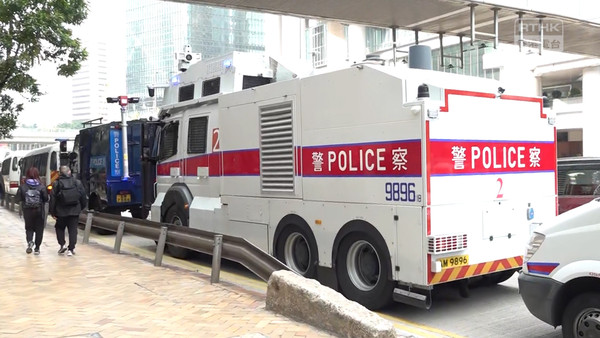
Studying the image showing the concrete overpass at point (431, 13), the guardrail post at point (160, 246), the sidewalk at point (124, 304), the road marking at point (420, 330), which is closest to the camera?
the sidewalk at point (124, 304)

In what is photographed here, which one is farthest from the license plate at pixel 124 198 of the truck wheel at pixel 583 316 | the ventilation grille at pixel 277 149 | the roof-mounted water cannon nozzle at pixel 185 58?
the truck wheel at pixel 583 316

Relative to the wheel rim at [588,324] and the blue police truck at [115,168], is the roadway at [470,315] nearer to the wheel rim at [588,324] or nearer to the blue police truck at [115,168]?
the wheel rim at [588,324]

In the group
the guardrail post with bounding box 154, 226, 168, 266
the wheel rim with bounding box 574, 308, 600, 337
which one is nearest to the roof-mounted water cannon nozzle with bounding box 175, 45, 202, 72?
the guardrail post with bounding box 154, 226, 168, 266

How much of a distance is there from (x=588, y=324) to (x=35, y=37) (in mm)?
11563

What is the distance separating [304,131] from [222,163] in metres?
2.13

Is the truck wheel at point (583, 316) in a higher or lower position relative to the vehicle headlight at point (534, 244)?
lower

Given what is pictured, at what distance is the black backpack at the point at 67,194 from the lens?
935 cm

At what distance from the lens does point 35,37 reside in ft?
38.4

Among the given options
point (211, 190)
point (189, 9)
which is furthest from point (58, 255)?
point (189, 9)

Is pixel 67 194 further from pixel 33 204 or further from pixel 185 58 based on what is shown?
pixel 185 58

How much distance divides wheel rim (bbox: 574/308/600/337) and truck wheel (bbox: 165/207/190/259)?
6.82m

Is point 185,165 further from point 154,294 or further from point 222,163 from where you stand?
Result: point 154,294

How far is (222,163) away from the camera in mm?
8766

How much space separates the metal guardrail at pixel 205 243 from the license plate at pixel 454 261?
1713 mm
